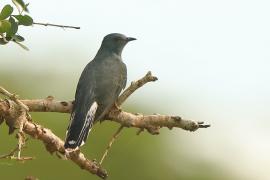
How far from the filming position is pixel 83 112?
8453mm

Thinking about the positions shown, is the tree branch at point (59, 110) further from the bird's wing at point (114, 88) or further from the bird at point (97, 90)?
the bird's wing at point (114, 88)

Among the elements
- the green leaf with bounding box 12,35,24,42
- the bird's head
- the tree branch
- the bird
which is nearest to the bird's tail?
the bird

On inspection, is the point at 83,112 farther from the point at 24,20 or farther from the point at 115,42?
the point at 115,42

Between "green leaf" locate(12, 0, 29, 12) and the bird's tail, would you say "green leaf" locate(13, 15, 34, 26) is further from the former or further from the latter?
the bird's tail

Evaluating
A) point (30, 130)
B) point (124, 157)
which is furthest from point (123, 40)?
point (124, 157)

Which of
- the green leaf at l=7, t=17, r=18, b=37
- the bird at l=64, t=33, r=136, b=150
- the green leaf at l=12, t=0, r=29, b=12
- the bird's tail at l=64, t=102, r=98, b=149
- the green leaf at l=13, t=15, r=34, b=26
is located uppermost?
the green leaf at l=12, t=0, r=29, b=12

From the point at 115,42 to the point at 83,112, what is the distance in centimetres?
222

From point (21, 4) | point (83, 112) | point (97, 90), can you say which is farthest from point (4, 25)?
point (97, 90)

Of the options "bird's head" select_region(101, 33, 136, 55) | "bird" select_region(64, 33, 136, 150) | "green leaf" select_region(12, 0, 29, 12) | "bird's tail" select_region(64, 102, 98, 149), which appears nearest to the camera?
"green leaf" select_region(12, 0, 29, 12)

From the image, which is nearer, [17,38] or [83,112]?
[17,38]

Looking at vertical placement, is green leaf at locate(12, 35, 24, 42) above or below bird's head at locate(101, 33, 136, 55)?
above

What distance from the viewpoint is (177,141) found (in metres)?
19.9

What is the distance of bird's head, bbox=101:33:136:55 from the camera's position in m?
10.4

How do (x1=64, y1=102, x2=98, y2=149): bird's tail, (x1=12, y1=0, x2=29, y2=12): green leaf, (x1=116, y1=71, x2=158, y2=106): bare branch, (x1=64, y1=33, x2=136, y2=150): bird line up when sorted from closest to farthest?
(x1=12, y1=0, x2=29, y2=12): green leaf, (x1=116, y1=71, x2=158, y2=106): bare branch, (x1=64, y1=102, x2=98, y2=149): bird's tail, (x1=64, y1=33, x2=136, y2=150): bird
